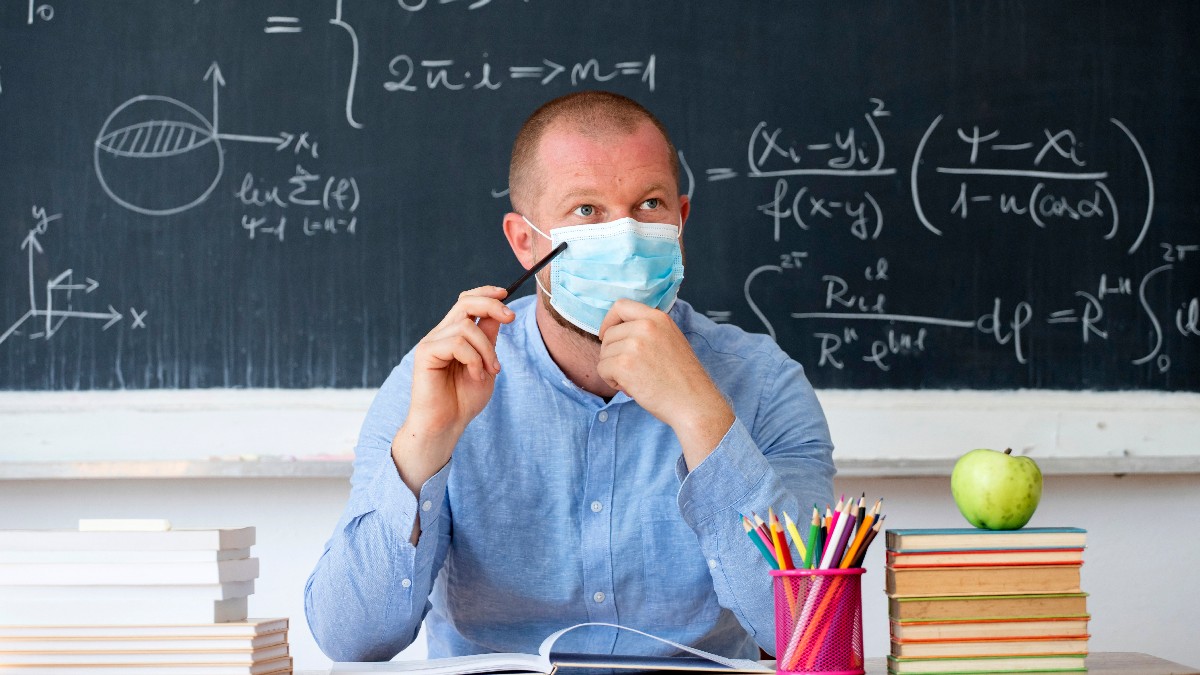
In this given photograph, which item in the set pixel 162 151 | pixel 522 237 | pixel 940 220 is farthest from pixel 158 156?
pixel 940 220

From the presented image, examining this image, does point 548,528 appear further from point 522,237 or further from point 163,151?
point 163,151

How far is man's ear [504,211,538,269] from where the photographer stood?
76.9 inches

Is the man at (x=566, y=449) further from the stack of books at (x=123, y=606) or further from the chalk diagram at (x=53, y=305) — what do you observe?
the chalk diagram at (x=53, y=305)

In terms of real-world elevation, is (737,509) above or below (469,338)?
below

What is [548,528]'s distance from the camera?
1.81 metres

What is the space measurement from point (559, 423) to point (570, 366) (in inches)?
4.5

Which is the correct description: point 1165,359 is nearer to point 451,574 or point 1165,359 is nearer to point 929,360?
point 929,360

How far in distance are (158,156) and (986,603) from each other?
7.35ft

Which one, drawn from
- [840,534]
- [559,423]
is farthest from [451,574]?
[840,534]

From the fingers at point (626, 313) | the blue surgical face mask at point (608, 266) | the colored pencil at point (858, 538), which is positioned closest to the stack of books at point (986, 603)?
the colored pencil at point (858, 538)

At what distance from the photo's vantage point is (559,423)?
→ 6.15 ft

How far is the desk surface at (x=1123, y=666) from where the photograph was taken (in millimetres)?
1348

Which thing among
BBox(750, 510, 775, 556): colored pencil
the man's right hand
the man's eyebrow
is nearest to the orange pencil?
BBox(750, 510, 775, 556): colored pencil

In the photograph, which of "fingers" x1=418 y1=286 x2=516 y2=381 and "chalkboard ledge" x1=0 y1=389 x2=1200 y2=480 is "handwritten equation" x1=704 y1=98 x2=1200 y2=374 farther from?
"fingers" x1=418 y1=286 x2=516 y2=381
